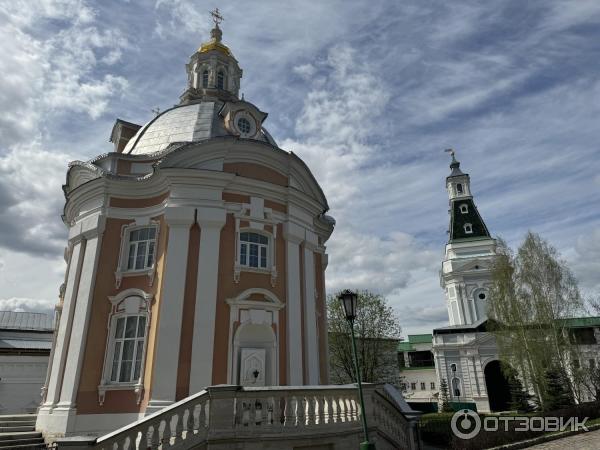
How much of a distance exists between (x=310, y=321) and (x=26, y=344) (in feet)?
74.1

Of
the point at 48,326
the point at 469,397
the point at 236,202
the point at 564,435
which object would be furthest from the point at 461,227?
the point at 48,326

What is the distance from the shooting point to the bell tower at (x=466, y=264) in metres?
44.8

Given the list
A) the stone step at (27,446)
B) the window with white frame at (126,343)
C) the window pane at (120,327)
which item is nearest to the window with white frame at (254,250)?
the window with white frame at (126,343)

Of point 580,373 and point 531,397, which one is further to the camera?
point 531,397

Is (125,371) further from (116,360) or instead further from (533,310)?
(533,310)

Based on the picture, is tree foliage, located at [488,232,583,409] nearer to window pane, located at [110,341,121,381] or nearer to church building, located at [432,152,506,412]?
church building, located at [432,152,506,412]

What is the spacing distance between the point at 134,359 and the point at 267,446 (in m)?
6.98

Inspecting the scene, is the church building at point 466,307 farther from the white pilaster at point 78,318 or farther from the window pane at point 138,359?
the white pilaster at point 78,318

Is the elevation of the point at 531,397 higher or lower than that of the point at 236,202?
lower

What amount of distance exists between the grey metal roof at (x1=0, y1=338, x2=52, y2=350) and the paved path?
27.4 m

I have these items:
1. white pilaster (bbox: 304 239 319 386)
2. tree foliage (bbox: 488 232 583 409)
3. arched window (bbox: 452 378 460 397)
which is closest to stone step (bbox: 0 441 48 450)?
white pilaster (bbox: 304 239 319 386)

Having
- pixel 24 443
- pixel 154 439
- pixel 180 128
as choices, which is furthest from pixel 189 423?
pixel 180 128

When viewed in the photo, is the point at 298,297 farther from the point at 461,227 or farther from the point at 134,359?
the point at 461,227

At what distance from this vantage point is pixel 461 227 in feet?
→ 163
